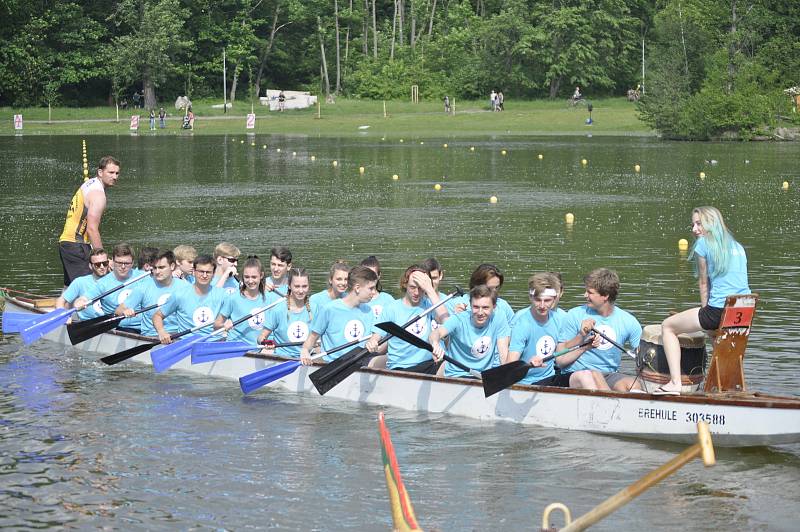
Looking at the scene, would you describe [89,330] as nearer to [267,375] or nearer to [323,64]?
[267,375]

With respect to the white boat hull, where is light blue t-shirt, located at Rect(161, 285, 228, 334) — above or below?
above

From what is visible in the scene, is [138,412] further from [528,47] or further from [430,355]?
[528,47]

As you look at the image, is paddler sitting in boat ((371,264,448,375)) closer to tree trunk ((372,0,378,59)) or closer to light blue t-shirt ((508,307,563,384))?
light blue t-shirt ((508,307,563,384))

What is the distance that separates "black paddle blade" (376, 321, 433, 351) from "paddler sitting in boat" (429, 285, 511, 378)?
0.09 metres

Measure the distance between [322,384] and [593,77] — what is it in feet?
215

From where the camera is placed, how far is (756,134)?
52531 mm

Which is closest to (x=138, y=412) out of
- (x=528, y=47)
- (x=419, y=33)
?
(x=528, y=47)

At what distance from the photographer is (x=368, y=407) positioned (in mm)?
12523

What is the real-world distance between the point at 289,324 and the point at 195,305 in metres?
1.50

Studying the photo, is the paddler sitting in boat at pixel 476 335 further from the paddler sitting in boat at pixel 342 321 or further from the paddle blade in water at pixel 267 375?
the paddle blade in water at pixel 267 375

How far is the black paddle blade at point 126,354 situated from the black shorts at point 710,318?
668 cm

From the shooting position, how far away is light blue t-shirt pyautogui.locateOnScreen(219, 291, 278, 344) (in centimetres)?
1399

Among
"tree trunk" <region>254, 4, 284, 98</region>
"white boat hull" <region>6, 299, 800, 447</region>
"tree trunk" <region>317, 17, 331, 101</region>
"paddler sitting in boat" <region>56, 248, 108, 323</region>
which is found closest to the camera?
"white boat hull" <region>6, 299, 800, 447</region>

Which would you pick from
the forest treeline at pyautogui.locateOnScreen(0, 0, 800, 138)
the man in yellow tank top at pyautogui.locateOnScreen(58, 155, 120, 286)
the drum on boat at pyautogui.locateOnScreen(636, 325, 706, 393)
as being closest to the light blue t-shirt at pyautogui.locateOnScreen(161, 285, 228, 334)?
the man in yellow tank top at pyautogui.locateOnScreen(58, 155, 120, 286)
